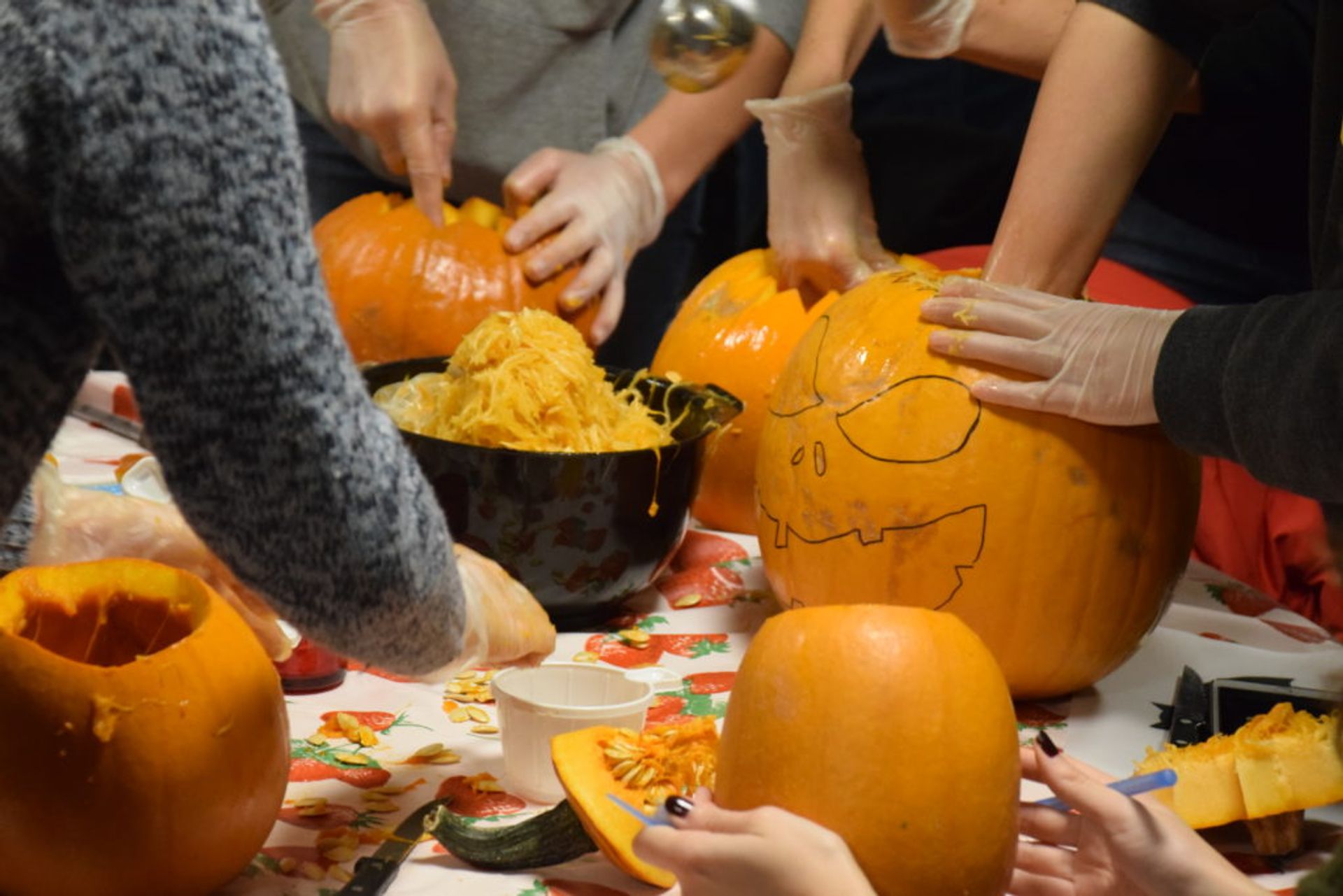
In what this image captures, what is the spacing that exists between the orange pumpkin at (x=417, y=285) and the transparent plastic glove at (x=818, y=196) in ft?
1.03

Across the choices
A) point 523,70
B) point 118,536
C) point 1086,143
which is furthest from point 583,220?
point 118,536

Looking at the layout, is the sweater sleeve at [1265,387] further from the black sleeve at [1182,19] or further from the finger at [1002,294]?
the black sleeve at [1182,19]

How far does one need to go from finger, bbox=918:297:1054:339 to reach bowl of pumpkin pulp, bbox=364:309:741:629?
26 cm

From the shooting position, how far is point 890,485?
114 cm

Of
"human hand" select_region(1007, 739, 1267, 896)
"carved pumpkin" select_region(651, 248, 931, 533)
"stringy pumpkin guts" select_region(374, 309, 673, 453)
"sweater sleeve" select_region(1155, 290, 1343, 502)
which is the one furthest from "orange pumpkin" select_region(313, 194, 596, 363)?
"human hand" select_region(1007, 739, 1267, 896)

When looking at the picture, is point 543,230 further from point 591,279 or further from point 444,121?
point 444,121

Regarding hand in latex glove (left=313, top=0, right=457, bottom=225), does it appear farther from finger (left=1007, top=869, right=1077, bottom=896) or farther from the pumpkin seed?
finger (left=1007, top=869, right=1077, bottom=896)

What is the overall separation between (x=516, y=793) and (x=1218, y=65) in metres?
1.49

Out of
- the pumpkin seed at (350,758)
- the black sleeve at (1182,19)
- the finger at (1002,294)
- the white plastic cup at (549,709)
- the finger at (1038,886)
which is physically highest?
the black sleeve at (1182,19)

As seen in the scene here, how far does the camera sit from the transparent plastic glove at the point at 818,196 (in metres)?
1.61

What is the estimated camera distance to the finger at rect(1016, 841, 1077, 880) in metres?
0.84

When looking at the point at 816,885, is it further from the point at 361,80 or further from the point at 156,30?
the point at 361,80

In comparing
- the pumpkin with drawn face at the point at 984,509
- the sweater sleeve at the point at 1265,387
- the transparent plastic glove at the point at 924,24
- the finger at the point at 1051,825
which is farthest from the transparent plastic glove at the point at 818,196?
the finger at the point at 1051,825

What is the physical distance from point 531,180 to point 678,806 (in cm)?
124
